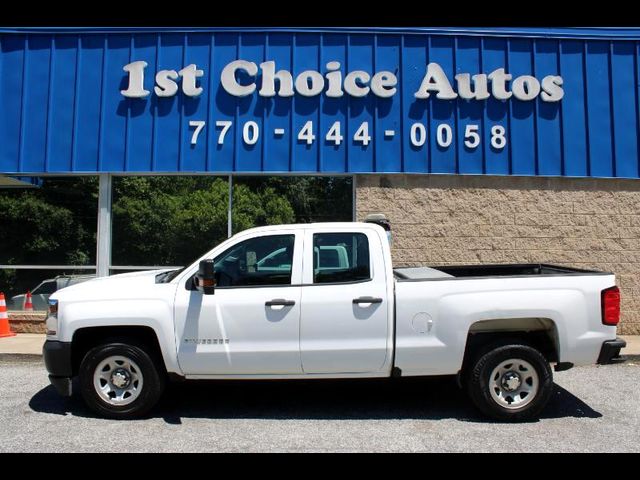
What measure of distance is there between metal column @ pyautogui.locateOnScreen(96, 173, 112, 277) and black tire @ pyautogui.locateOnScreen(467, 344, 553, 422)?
7048 mm

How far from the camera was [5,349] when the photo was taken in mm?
8133

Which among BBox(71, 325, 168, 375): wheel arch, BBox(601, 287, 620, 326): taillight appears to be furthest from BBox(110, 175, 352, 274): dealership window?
BBox(601, 287, 620, 326): taillight

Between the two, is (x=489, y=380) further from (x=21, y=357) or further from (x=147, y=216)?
(x=147, y=216)

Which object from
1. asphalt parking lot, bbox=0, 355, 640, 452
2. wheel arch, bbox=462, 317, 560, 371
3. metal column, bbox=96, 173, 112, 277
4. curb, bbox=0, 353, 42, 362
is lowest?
asphalt parking lot, bbox=0, 355, 640, 452

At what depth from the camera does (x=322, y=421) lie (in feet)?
17.3

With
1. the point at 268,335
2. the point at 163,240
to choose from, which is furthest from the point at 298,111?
the point at 268,335

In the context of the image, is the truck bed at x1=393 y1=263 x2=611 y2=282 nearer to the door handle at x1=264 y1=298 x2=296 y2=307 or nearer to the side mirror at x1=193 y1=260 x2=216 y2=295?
the door handle at x1=264 y1=298 x2=296 y2=307

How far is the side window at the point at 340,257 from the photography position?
530cm

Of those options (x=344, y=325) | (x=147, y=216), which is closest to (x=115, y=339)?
(x=344, y=325)

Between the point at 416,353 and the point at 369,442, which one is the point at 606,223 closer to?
the point at 416,353

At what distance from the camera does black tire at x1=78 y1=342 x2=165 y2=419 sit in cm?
522

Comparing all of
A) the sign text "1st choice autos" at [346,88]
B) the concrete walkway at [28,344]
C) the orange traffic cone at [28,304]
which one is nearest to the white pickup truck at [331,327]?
the concrete walkway at [28,344]

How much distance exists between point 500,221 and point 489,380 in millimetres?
4972

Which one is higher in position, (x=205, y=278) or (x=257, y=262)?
(x=257, y=262)
